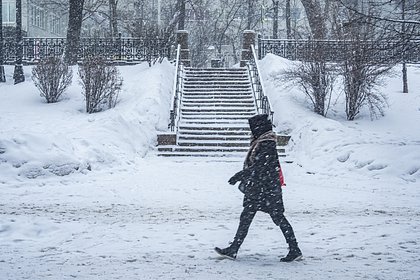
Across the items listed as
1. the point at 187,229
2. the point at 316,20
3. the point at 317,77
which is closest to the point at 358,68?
the point at 317,77

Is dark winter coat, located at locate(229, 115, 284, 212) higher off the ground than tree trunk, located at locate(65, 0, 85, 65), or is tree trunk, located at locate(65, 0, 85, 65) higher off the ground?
tree trunk, located at locate(65, 0, 85, 65)

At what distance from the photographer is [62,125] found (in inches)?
595

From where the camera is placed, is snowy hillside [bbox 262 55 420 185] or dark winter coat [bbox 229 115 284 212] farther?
snowy hillside [bbox 262 55 420 185]

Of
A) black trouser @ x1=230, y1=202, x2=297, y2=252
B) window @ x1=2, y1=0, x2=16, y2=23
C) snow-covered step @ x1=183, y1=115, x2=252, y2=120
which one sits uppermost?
window @ x1=2, y1=0, x2=16, y2=23

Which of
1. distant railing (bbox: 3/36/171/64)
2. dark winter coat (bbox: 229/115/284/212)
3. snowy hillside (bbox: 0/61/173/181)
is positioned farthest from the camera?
distant railing (bbox: 3/36/171/64)

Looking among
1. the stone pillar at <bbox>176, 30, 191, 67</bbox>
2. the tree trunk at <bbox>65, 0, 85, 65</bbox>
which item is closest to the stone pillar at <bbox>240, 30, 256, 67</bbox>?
the stone pillar at <bbox>176, 30, 191, 67</bbox>

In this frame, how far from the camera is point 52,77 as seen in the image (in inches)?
691

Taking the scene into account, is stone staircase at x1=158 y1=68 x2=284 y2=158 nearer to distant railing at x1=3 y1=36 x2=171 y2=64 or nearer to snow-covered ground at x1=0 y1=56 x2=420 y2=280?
snow-covered ground at x1=0 y1=56 x2=420 y2=280

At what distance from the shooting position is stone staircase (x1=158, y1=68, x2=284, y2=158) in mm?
15531

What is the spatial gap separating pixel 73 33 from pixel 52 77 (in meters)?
7.04

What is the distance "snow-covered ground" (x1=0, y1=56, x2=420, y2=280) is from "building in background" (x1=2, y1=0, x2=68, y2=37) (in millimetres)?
23615

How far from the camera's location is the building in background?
4053cm

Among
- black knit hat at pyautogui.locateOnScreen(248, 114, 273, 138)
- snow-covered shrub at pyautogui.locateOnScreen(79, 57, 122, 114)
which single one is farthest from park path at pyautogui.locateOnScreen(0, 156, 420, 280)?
snow-covered shrub at pyautogui.locateOnScreen(79, 57, 122, 114)

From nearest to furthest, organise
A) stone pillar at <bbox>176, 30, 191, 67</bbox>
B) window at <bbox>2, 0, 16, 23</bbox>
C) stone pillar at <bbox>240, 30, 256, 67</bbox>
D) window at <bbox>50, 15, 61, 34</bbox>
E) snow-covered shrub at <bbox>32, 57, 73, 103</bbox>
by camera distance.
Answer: snow-covered shrub at <bbox>32, 57, 73, 103</bbox> < stone pillar at <bbox>240, 30, 256, 67</bbox> < stone pillar at <bbox>176, 30, 191, 67</bbox> < window at <bbox>2, 0, 16, 23</bbox> < window at <bbox>50, 15, 61, 34</bbox>
